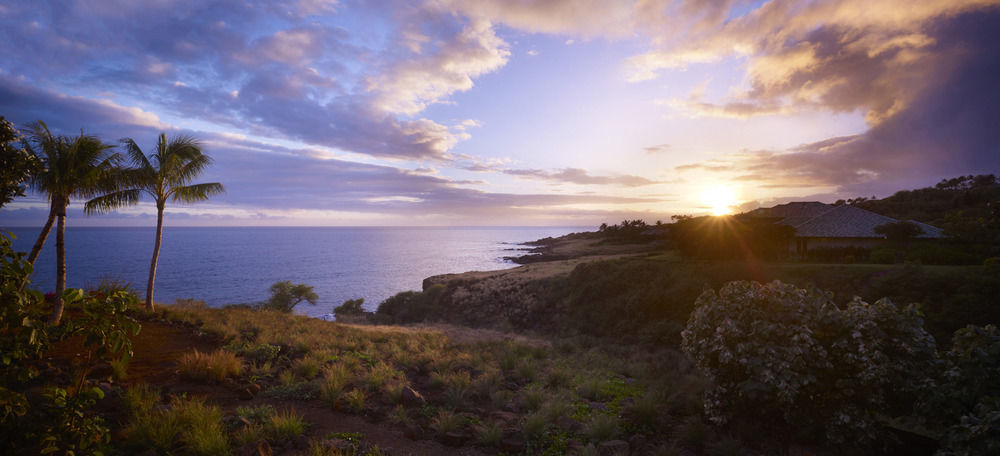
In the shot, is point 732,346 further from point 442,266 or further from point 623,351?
point 442,266

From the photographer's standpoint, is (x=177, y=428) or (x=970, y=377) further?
(x=177, y=428)

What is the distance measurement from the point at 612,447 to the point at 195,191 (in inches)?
776

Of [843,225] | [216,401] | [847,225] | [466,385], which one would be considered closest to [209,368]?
[216,401]

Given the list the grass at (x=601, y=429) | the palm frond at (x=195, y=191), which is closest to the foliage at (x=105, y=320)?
the grass at (x=601, y=429)

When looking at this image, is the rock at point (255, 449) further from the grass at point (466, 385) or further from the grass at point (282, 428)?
the grass at point (282, 428)

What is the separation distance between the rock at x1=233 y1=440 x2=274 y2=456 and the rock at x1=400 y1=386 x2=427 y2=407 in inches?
122

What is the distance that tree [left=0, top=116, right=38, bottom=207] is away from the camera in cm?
641

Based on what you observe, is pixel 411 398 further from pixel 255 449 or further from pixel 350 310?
pixel 350 310

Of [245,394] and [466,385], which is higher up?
[245,394]

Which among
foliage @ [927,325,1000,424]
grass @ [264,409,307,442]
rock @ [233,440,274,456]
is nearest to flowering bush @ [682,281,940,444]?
foliage @ [927,325,1000,424]

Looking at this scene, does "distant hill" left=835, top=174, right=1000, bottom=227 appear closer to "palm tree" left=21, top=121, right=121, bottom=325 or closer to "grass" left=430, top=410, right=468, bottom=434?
"grass" left=430, top=410, right=468, bottom=434

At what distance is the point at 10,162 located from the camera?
6551 mm

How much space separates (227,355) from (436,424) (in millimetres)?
6149

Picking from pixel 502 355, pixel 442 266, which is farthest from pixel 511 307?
pixel 442 266
